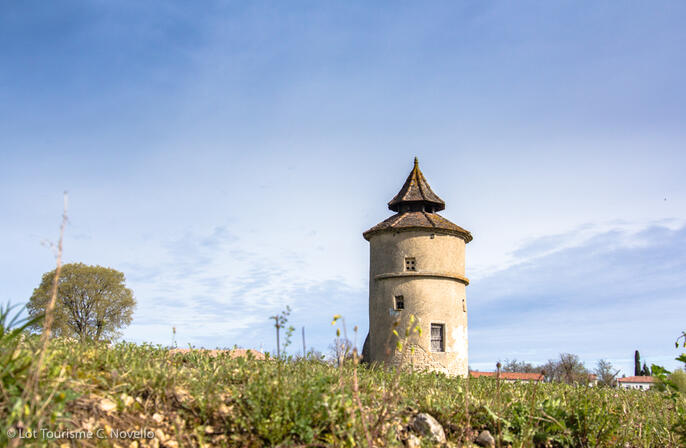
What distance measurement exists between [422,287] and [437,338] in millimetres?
2114

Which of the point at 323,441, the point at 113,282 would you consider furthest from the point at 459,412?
the point at 113,282

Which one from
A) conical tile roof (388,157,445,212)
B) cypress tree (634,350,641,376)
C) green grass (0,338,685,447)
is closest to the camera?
green grass (0,338,685,447)

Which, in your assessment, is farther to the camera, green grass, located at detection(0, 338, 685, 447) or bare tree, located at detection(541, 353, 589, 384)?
bare tree, located at detection(541, 353, 589, 384)

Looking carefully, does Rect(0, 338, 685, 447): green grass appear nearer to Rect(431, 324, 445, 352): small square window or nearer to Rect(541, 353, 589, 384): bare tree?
Rect(541, 353, 589, 384): bare tree

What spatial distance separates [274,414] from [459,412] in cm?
351

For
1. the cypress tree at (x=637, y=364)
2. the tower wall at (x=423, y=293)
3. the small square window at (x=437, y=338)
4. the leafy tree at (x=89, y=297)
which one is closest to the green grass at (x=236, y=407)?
the tower wall at (x=423, y=293)

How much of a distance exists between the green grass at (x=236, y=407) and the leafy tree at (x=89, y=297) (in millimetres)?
33947

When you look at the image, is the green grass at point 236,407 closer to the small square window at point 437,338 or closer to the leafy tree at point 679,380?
the leafy tree at point 679,380

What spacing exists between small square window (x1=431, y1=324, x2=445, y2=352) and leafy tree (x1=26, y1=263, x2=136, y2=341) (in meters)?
25.7

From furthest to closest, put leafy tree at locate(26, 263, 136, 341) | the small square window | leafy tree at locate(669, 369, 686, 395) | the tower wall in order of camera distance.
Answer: leafy tree at locate(26, 263, 136, 341) < the small square window < the tower wall < leafy tree at locate(669, 369, 686, 395)

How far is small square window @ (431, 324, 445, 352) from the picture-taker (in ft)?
74.1

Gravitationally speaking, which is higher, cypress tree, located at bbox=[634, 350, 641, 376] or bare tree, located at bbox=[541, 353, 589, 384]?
bare tree, located at bbox=[541, 353, 589, 384]

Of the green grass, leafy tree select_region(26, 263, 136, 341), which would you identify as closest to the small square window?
the green grass

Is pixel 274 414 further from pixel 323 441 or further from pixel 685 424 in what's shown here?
pixel 685 424
